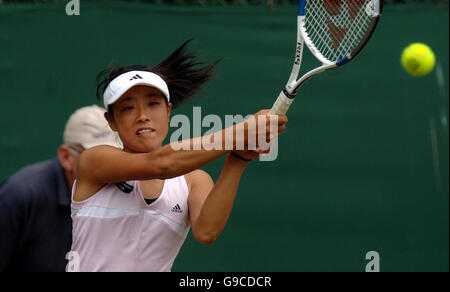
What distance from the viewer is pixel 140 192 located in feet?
8.88

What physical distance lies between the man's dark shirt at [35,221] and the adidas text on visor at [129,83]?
2.79 ft

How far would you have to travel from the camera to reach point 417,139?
464 centimetres

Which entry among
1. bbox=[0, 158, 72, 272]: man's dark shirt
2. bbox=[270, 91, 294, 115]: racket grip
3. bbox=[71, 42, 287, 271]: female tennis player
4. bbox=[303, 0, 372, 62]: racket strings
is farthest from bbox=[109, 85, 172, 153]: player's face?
bbox=[0, 158, 72, 272]: man's dark shirt

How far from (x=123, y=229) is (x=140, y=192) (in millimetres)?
142

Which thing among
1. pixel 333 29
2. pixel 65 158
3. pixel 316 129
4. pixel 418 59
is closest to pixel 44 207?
pixel 65 158

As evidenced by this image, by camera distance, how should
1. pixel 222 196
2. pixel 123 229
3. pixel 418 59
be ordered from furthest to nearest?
pixel 418 59 < pixel 123 229 < pixel 222 196

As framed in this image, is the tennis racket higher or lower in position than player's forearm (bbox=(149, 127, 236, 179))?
higher

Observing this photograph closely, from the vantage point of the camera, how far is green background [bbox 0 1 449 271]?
4523 mm

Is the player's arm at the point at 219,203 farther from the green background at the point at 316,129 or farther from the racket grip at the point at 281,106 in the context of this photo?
the green background at the point at 316,129

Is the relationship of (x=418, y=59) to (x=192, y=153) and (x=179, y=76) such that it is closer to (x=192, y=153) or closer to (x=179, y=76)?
(x=179, y=76)

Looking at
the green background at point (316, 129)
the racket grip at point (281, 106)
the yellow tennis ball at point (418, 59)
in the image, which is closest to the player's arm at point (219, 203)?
the racket grip at point (281, 106)

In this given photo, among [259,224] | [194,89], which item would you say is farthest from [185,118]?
[194,89]

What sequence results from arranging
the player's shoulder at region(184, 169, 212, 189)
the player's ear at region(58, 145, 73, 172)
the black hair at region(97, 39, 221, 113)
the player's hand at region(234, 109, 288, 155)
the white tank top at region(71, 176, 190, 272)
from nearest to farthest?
the player's hand at region(234, 109, 288, 155) < the white tank top at region(71, 176, 190, 272) < the player's shoulder at region(184, 169, 212, 189) < the black hair at region(97, 39, 221, 113) < the player's ear at region(58, 145, 73, 172)

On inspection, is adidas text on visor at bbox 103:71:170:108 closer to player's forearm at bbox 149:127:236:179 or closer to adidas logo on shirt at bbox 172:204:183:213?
player's forearm at bbox 149:127:236:179
